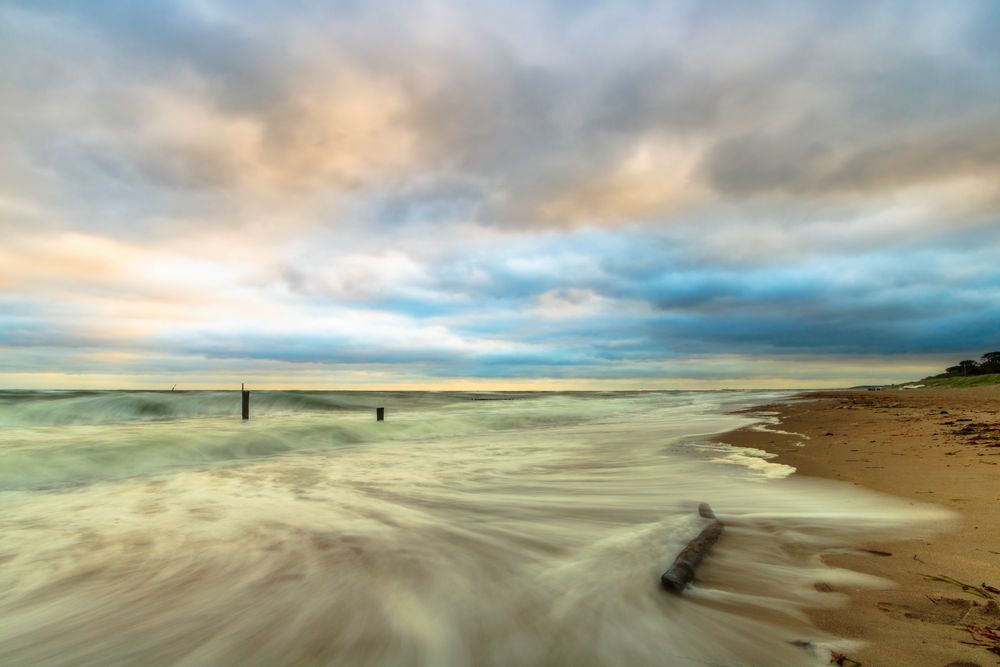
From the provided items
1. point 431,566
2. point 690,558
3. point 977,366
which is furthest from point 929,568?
point 977,366

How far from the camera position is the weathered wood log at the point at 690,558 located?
3158 millimetres

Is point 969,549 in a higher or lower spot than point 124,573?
higher

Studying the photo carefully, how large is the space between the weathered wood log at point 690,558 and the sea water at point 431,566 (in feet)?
0.25

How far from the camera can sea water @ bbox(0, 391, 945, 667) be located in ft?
8.96

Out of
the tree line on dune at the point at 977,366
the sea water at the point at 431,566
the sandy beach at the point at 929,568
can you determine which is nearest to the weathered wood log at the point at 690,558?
the sea water at the point at 431,566

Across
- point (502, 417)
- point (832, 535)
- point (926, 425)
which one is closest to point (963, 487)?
point (832, 535)

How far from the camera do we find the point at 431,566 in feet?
13.3

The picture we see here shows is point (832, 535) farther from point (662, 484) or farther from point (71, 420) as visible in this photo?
point (71, 420)

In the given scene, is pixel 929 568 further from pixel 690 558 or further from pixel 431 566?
pixel 431 566

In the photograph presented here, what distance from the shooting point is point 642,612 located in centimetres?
294

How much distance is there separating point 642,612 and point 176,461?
12.8 metres

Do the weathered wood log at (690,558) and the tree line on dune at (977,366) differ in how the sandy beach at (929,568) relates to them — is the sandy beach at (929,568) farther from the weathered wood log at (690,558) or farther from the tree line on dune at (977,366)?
the tree line on dune at (977,366)

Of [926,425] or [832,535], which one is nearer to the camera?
[832,535]

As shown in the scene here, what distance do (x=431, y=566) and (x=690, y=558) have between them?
1.93 meters
